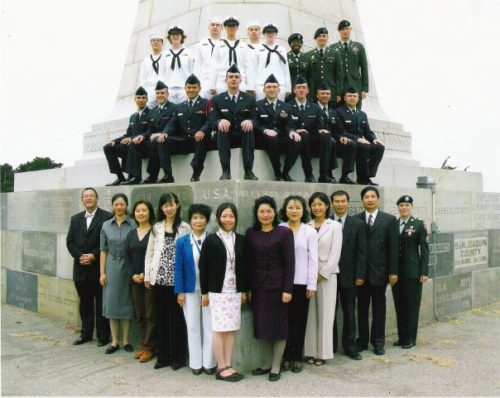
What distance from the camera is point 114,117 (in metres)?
9.55

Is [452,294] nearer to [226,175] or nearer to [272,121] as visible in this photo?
[272,121]

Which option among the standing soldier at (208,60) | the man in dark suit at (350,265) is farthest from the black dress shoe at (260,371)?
the standing soldier at (208,60)

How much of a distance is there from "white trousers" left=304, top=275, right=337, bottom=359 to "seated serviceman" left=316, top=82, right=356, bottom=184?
1.90 meters

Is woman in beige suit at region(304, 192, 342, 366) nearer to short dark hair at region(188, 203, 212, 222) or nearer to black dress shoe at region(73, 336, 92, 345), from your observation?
short dark hair at region(188, 203, 212, 222)

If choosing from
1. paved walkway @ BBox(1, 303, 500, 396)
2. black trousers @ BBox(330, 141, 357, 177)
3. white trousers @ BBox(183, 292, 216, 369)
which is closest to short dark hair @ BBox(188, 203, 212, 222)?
white trousers @ BBox(183, 292, 216, 369)

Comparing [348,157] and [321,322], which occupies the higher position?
[348,157]

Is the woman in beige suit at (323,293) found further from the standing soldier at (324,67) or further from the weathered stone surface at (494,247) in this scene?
the weathered stone surface at (494,247)

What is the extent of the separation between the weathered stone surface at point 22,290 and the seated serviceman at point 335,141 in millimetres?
5136

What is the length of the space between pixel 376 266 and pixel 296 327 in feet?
4.08

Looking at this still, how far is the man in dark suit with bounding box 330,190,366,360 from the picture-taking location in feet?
19.3

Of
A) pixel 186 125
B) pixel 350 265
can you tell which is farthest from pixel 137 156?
pixel 350 265

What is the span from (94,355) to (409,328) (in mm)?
3721

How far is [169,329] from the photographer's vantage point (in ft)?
18.3

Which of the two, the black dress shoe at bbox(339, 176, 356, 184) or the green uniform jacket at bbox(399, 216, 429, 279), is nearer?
the green uniform jacket at bbox(399, 216, 429, 279)
